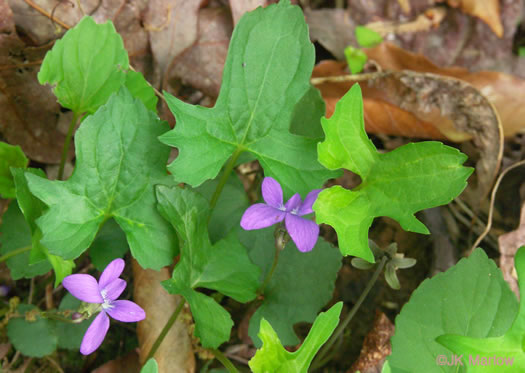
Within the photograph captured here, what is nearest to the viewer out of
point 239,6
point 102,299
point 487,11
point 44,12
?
point 102,299

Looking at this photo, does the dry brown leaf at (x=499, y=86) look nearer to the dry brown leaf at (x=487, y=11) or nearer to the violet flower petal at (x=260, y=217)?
the dry brown leaf at (x=487, y=11)

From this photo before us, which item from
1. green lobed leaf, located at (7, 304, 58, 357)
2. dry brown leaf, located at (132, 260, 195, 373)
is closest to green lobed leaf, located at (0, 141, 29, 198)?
green lobed leaf, located at (7, 304, 58, 357)

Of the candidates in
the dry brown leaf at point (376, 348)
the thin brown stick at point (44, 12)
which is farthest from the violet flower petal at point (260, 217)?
the thin brown stick at point (44, 12)

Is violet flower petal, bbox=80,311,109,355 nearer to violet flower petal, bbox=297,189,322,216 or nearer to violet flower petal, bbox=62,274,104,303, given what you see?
violet flower petal, bbox=62,274,104,303

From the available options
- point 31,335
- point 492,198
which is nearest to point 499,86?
point 492,198

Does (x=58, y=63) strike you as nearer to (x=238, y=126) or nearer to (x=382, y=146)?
(x=238, y=126)

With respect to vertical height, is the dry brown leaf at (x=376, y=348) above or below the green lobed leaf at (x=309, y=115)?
below

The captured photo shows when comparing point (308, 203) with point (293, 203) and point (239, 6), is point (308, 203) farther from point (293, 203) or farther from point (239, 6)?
point (239, 6)
